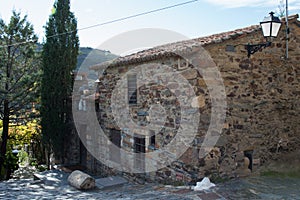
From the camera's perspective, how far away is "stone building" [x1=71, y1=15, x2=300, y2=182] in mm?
6121

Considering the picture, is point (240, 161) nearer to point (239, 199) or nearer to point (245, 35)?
point (239, 199)

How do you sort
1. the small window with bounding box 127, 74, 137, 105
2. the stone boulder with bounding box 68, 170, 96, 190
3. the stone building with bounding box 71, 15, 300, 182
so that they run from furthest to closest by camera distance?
the small window with bounding box 127, 74, 137, 105
the stone boulder with bounding box 68, 170, 96, 190
the stone building with bounding box 71, 15, 300, 182

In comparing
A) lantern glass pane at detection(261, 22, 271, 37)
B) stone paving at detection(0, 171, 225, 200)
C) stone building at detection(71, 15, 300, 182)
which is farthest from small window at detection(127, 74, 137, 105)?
lantern glass pane at detection(261, 22, 271, 37)

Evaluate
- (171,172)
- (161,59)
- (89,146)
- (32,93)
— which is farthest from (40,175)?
(161,59)

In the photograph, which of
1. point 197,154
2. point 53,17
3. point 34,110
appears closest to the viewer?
point 197,154

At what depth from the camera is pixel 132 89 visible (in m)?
8.30

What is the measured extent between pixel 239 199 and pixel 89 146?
7056mm

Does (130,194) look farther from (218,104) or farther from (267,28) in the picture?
(267,28)

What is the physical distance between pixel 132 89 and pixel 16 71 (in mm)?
5811

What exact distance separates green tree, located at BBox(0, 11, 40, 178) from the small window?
508 cm

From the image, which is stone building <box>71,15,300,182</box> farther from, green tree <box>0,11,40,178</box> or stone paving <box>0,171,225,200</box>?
green tree <box>0,11,40,178</box>

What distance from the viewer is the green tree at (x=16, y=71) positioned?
1118cm

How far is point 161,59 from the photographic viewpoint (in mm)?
6969

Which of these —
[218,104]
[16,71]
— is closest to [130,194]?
[218,104]
